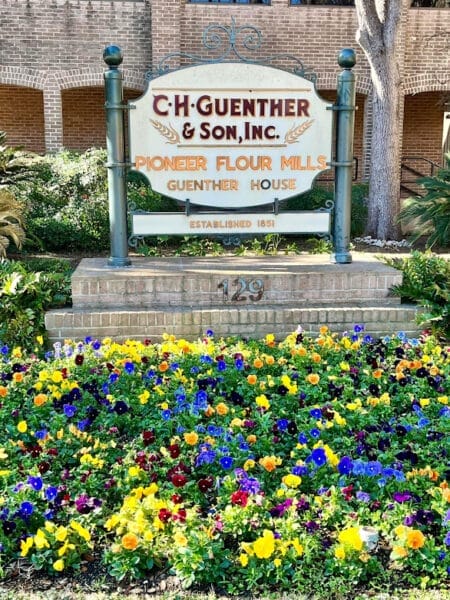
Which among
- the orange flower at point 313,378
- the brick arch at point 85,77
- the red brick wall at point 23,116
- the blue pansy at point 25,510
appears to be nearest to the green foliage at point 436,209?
the orange flower at point 313,378

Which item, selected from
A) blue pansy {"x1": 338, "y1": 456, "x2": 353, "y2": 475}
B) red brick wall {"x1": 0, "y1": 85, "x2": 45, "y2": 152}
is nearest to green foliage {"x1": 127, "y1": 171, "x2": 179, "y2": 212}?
red brick wall {"x1": 0, "y1": 85, "x2": 45, "y2": 152}

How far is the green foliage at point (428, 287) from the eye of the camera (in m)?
5.62

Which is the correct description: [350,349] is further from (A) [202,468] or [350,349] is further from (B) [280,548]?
(B) [280,548]

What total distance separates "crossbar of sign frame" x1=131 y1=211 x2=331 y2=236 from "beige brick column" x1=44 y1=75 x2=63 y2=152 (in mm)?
8539

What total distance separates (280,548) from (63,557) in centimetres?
88

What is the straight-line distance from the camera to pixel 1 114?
16.4 metres

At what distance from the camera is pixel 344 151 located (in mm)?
5883

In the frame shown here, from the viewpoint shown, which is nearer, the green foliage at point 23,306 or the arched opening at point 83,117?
the green foliage at point 23,306

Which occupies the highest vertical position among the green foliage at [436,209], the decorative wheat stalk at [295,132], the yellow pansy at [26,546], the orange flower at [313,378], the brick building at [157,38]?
the brick building at [157,38]

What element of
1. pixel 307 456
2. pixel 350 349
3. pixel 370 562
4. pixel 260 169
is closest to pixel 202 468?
pixel 307 456

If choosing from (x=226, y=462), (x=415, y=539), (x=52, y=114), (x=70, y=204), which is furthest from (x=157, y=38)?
(x=415, y=539)

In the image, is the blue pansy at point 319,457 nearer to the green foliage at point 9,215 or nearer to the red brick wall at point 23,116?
the green foliage at point 9,215

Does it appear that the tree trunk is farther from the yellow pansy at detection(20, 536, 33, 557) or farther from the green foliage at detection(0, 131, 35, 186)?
the yellow pansy at detection(20, 536, 33, 557)

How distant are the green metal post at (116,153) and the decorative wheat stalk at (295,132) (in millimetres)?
1346
